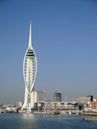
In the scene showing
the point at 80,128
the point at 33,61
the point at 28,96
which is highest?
the point at 33,61

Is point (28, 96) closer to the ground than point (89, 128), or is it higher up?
higher up

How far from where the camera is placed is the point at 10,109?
41.1 meters

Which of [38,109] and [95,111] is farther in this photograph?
[38,109]

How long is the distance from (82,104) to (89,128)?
2560cm

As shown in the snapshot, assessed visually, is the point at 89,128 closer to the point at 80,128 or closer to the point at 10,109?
the point at 80,128

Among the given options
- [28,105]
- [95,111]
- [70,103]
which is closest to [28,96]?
[28,105]

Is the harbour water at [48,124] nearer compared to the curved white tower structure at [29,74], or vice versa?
the harbour water at [48,124]

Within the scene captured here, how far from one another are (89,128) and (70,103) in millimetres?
25388

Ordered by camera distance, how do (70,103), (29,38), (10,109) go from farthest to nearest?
1. (10,109)
2. (70,103)
3. (29,38)

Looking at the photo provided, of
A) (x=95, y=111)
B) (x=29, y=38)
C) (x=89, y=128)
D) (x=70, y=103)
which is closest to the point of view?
(x=89, y=128)

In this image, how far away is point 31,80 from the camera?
35.5 metres

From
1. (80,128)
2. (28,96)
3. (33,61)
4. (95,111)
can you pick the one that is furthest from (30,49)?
(80,128)

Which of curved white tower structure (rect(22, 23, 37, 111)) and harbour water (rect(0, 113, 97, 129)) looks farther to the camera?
curved white tower structure (rect(22, 23, 37, 111))

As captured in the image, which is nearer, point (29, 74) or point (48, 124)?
point (48, 124)
